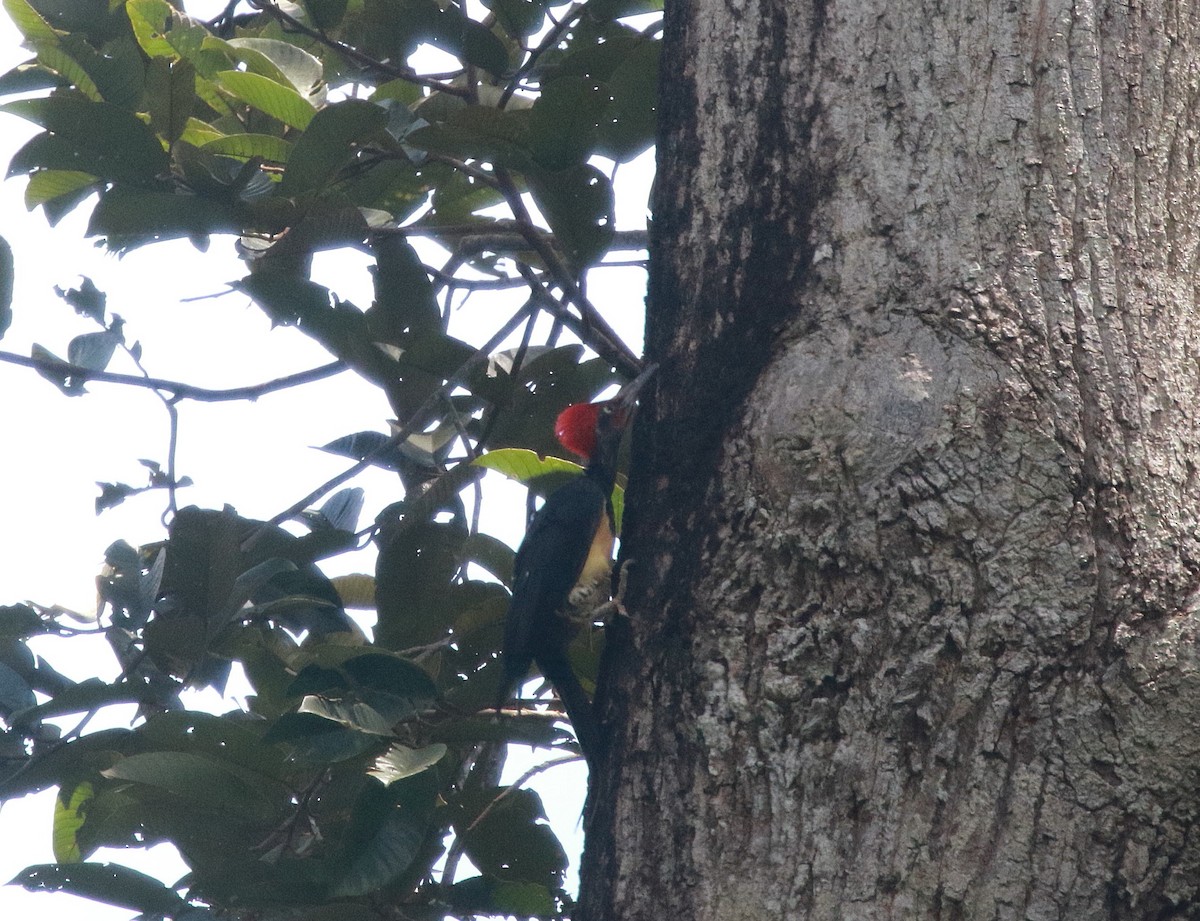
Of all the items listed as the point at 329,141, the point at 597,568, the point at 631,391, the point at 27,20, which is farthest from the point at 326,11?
the point at 597,568

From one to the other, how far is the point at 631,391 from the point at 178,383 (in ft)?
3.26

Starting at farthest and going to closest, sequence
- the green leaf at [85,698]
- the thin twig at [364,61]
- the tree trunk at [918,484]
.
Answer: the thin twig at [364,61] → the green leaf at [85,698] → the tree trunk at [918,484]

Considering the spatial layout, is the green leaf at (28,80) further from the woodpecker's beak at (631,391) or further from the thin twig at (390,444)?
the woodpecker's beak at (631,391)

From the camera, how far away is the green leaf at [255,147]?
8.47ft

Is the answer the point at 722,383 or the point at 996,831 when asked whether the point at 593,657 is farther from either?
the point at 996,831

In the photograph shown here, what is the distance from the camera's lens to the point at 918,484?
5.31ft

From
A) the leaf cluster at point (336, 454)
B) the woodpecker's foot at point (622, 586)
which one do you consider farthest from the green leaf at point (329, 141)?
the woodpecker's foot at point (622, 586)

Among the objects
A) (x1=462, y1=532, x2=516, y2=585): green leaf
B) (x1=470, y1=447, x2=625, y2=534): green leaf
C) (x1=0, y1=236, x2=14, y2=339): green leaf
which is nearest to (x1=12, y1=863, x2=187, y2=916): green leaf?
(x1=462, y1=532, x2=516, y2=585): green leaf

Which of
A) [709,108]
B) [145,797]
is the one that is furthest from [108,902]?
[709,108]

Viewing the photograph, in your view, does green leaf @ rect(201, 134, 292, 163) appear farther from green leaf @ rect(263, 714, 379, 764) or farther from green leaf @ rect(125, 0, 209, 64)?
green leaf @ rect(263, 714, 379, 764)

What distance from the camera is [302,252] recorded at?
100.0 inches

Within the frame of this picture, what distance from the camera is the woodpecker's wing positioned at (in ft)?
8.79

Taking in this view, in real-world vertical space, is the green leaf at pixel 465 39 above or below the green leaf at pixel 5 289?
above

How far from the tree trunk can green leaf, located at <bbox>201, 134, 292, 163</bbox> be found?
41.6 inches
